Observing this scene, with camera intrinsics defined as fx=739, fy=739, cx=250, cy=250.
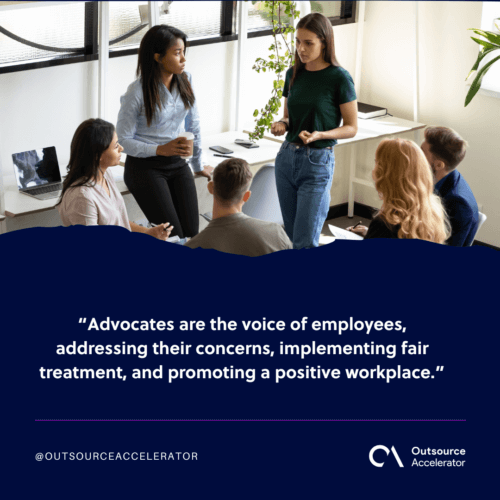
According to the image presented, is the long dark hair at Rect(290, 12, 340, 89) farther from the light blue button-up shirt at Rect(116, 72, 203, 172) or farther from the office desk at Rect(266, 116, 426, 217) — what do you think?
the office desk at Rect(266, 116, 426, 217)

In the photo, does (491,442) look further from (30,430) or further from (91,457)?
(30,430)

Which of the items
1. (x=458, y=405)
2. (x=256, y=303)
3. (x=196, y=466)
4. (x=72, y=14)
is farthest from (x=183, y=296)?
(x=72, y=14)

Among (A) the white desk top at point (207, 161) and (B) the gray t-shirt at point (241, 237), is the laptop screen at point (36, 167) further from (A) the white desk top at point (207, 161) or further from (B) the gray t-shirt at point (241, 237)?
(B) the gray t-shirt at point (241, 237)

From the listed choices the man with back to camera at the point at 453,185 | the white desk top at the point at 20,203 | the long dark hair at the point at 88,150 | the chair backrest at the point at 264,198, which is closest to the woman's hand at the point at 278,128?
the chair backrest at the point at 264,198

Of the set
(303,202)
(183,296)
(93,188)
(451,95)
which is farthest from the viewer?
(451,95)

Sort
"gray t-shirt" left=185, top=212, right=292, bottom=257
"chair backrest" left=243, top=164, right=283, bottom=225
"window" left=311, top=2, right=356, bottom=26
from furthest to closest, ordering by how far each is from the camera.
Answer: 1. "window" left=311, top=2, right=356, bottom=26
2. "chair backrest" left=243, top=164, right=283, bottom=225
3. "gray t-shirt" left=185, top=212, right=292, bottom=257

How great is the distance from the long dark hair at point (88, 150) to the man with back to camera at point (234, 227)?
424 mm

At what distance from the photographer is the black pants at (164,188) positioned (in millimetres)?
2855

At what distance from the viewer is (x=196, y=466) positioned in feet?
4.61

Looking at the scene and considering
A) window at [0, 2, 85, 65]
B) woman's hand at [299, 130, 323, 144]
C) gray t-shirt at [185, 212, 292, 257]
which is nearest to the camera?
gray t-shirt at [185, 212, 292, 257]

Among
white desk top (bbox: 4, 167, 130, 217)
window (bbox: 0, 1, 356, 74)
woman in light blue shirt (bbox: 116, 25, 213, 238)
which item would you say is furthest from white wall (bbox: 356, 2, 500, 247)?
white desk top (bbox: 4, 167, 130, 217)

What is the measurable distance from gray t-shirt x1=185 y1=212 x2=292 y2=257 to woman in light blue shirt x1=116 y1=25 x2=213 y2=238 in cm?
77

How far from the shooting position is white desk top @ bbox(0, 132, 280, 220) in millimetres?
→ 3076

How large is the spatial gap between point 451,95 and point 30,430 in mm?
3481
